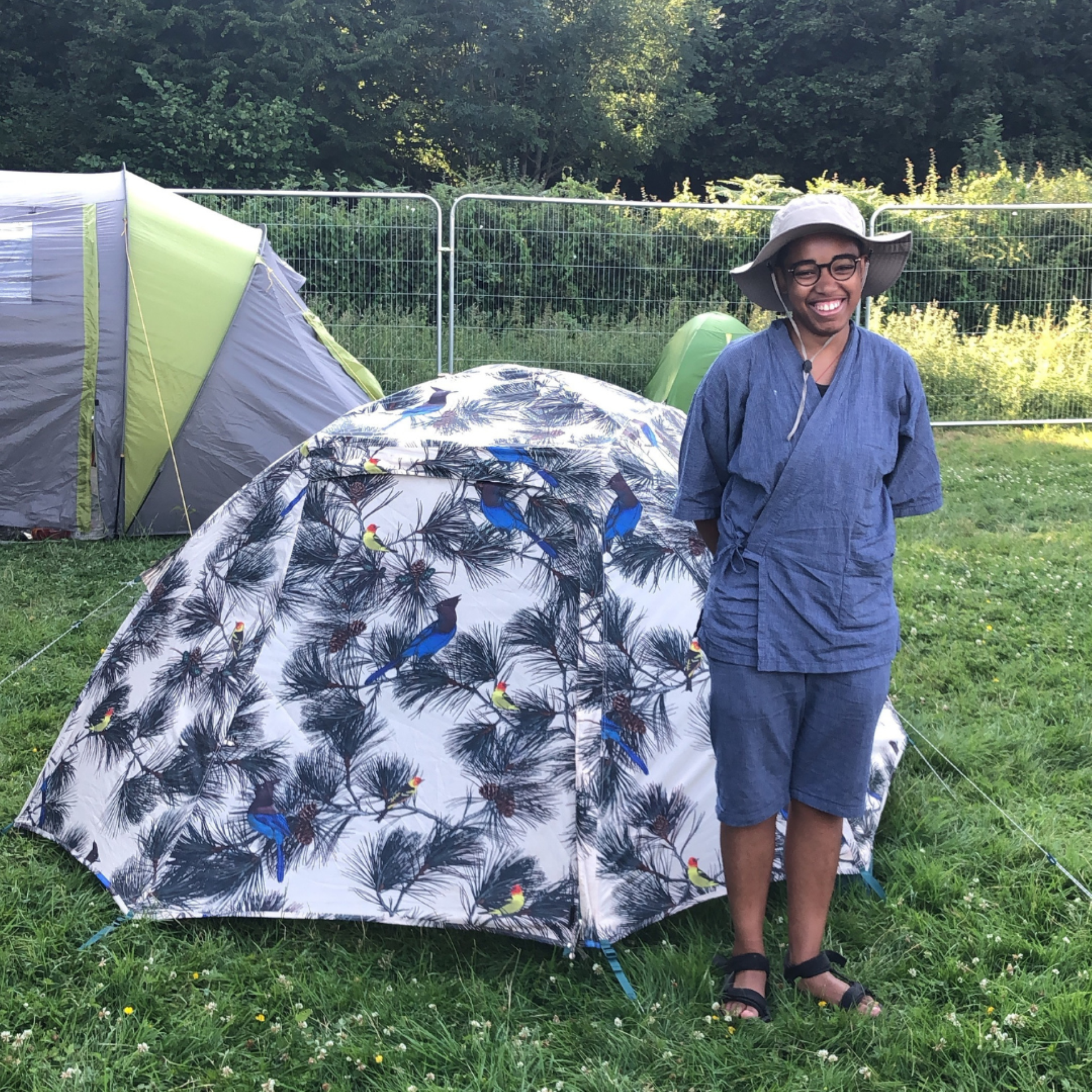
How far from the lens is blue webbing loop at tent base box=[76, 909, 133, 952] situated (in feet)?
8.80

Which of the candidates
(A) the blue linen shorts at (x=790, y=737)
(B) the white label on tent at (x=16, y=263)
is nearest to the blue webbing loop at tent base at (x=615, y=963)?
(A) the blue linen shorts at (x=790, y=737)

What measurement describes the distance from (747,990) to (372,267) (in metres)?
7.46

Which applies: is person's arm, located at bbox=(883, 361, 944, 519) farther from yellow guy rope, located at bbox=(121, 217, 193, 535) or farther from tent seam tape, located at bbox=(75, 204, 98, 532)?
tent seam tape, located at bbox=(75, 204, 98, 532)

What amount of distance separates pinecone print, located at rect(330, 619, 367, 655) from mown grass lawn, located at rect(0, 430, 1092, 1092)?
0.70m

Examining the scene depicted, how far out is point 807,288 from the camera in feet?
7.26

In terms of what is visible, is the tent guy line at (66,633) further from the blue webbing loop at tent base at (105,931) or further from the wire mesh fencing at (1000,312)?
the wire mesh fencing at (1000,312)

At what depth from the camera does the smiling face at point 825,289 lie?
220 cm

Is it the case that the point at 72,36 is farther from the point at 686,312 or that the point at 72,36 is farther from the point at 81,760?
the point at 81,760

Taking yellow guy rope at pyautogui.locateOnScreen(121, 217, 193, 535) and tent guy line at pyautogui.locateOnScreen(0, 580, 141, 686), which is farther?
yellow guy rope at pyautogui.locateOnScreen(121, 217, 193, 535)

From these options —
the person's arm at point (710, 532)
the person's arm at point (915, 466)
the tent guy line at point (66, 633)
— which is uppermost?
the person's arm at point (915, 466)

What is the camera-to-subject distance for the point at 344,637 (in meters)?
2.85

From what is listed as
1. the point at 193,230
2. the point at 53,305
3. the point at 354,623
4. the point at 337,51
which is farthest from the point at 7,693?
the point at 337,51

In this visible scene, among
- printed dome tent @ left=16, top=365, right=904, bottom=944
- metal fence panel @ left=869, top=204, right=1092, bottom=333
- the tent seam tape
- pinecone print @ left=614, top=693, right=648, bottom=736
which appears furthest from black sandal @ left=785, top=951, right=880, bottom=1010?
metal fence panel @ left=869, top=204, right=1092, bottom=333

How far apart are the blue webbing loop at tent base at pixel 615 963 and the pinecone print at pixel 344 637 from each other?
3.09 feet
